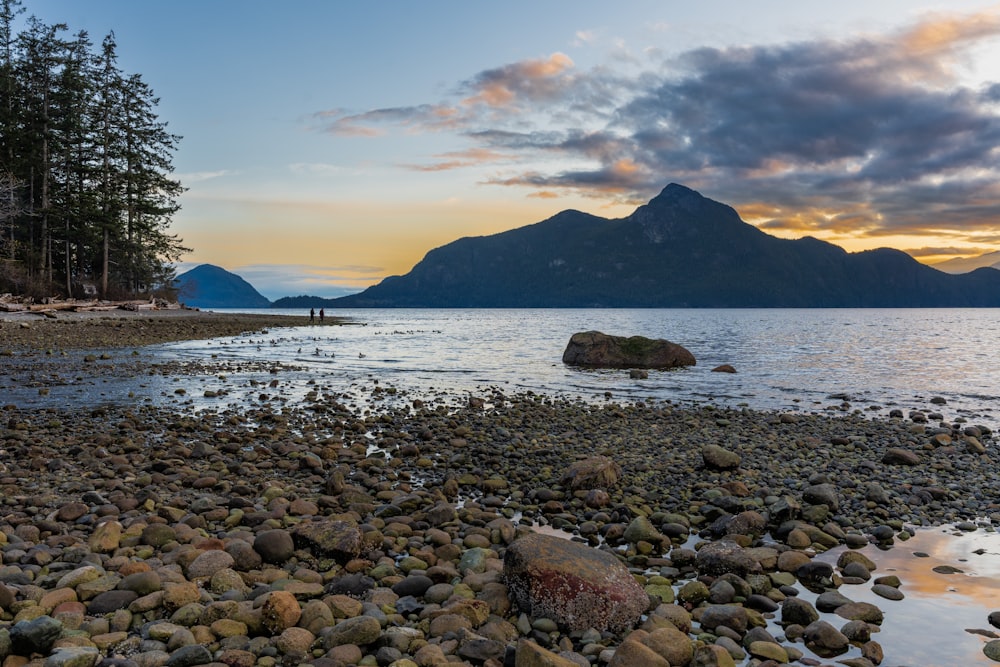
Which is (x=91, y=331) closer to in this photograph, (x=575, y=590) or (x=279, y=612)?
(x=279, y=612)

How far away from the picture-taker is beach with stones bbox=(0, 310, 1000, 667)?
4.48 m

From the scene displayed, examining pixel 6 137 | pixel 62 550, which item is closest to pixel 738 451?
pixel 62 550

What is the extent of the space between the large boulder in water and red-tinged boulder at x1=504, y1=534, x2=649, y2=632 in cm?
2417

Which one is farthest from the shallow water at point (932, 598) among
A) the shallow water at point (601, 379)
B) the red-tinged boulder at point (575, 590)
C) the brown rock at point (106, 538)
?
the shallow water at point (601, 379)

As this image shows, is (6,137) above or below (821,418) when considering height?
above

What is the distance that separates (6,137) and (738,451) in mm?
60950

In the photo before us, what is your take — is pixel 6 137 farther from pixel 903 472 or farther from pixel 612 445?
pixel 903 472

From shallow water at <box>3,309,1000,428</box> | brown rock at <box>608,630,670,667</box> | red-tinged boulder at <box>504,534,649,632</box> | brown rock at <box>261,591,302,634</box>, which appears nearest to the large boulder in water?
shallow water at <box>3,309,1000,428</box>

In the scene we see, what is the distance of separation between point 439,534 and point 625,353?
23.9 m

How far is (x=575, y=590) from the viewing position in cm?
494

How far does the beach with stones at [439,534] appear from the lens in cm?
448

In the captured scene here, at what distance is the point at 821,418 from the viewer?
15156 millimetres

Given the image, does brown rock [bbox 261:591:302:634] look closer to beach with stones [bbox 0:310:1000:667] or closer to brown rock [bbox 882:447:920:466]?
beach with stones [bbox 0:310:1000:667]

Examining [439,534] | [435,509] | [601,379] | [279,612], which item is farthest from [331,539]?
[601,379]
